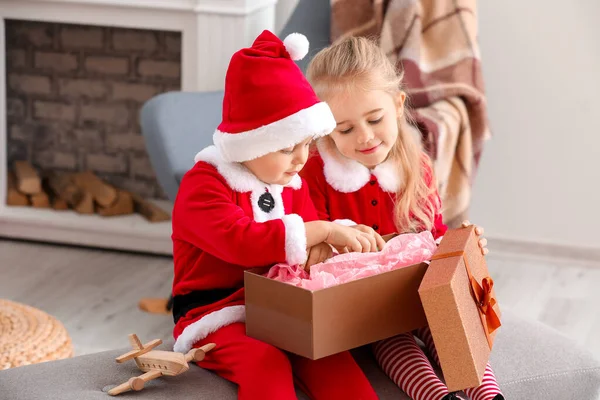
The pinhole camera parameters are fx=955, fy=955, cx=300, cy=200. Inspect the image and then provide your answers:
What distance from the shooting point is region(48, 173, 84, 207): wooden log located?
11.6ft

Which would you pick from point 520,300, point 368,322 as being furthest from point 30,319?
point 520,300

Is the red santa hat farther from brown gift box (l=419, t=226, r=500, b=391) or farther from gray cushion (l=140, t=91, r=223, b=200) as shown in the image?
gray cushion (l=140, t=91, r=223, b=200)

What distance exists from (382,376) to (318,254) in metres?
0.24

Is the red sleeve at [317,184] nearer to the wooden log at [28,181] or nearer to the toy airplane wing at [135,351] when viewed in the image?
the toy airplane wing at [135,351]

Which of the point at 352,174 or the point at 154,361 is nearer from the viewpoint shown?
the point at 154,361

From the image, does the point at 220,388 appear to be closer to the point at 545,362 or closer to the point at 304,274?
the point at 304,274

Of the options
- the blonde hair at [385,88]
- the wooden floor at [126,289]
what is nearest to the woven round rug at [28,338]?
the wooden floor at [126,289]

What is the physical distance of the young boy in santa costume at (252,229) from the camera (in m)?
1.56

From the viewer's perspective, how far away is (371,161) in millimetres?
1913

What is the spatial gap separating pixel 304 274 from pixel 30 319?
106cm

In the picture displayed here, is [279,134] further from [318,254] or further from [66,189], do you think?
[66,189]

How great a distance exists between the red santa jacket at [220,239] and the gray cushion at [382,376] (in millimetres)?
107

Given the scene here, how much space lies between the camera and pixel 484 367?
4.97 ft

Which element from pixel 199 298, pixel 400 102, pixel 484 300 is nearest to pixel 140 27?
pixel 400 102
